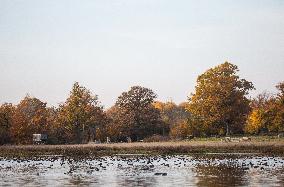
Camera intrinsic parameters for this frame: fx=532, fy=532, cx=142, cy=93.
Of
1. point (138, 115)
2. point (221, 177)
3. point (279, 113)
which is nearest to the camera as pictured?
point (221, 177)

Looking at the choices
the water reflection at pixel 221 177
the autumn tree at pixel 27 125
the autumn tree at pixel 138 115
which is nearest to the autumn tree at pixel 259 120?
the autumn tree at pixel 138 115

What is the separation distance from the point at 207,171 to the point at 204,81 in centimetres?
7117

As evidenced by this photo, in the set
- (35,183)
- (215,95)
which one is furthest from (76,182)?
(215,95)

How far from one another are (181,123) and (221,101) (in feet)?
37.4

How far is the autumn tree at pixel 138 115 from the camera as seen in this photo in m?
117

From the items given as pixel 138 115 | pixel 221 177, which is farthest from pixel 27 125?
pixel 221 177

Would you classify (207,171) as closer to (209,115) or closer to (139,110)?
(209,115)

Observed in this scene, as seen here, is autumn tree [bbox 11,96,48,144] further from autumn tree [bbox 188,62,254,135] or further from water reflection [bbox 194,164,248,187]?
water reflection [bbox 194,164,248,187]

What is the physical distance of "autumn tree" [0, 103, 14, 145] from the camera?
99375 millimetres

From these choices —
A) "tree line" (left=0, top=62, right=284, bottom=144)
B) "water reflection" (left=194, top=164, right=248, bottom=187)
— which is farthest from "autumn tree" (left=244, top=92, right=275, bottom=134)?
"water reflection" (left=194, top=164, right=248, bottom=187)

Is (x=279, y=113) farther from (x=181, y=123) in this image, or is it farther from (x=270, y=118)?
(x=181, y=123)

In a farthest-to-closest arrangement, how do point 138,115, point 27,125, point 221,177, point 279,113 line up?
point 138,115, point 27,125, point 279,113, point 221,177

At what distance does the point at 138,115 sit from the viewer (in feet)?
397

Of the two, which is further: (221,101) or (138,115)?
(138,115)
